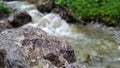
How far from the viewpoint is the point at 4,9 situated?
571 inches

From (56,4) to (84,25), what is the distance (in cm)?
270

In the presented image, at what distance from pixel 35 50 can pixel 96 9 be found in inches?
350

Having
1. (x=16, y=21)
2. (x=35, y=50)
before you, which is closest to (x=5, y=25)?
(x=16, y=21)

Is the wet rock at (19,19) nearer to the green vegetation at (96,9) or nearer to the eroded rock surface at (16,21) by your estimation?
the eroded rock surface at (16,21)

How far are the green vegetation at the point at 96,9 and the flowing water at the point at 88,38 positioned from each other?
51cm

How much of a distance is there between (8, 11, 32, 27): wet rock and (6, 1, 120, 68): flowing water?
0.31 meters

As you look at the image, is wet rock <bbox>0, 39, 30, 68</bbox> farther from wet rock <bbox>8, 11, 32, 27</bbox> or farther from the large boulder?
wet rock <bbox>8, 11, 32, 27</bbox>

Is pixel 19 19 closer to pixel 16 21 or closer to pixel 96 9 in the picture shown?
pixel 16 21

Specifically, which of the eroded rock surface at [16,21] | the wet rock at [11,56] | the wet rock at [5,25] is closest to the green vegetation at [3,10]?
the eroded rock surface at [16,21]

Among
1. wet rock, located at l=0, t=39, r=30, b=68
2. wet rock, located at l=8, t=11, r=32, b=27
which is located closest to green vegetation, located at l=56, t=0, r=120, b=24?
wet rock, located at l=8, t=11, r=32, b=27

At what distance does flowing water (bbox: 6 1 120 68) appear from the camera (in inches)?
325

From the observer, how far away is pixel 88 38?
10547 mm

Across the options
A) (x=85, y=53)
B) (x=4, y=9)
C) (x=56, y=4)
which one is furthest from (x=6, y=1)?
(x=85, y=53)

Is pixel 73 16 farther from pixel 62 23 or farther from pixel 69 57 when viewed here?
pixel 69 57
